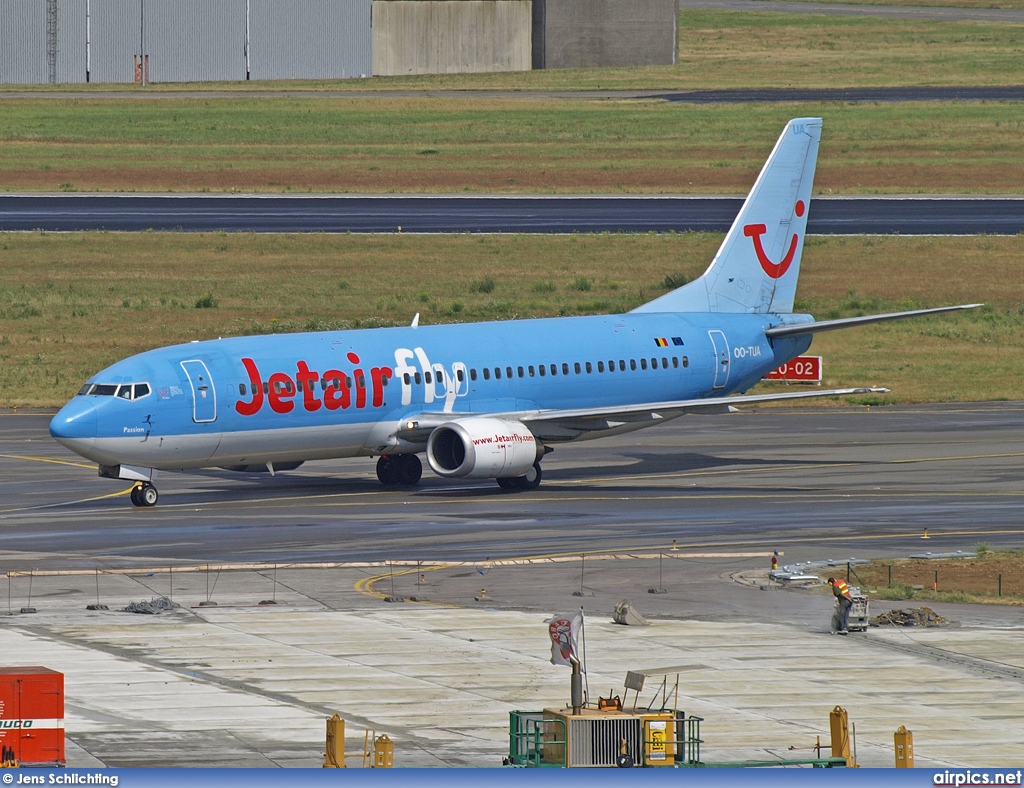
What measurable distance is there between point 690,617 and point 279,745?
12.0 m

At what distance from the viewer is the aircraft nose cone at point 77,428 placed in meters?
48.5

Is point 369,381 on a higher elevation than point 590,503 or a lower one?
higher

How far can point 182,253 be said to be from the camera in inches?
4043

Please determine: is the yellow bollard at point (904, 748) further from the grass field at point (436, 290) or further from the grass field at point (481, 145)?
the grass field at point (481, 145)

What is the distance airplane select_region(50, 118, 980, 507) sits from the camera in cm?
4959

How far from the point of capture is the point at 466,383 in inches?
2152

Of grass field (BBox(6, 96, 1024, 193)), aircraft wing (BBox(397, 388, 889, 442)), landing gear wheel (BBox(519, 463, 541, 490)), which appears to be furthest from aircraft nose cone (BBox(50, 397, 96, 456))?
grass field (BBox(6, 96, 1024, 193))

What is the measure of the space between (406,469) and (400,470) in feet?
0.58

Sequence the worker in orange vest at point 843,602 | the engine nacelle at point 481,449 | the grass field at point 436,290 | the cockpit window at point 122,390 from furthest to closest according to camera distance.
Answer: the grass field at point 436,290
the engine nacelle at point 481,449
the cockpit window at point 122,390
the worker in orange vest at point 843,602

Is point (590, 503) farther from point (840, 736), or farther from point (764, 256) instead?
point (840, 736)

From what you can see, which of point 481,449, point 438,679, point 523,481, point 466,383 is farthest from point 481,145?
point 438,679

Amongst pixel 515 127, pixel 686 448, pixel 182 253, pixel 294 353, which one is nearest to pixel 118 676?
pixel 294 353
